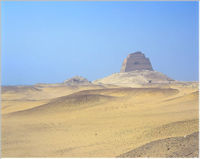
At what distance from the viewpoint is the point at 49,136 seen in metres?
13.1

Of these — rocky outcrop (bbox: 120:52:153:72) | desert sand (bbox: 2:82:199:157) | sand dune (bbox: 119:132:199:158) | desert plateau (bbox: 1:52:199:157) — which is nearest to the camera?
sand dune (bbox: 119:132:199:158)

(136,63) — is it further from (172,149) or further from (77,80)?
(172,149)

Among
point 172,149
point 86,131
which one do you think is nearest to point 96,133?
point 86,131

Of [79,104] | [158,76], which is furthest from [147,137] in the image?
[158,76]

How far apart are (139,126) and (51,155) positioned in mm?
4746

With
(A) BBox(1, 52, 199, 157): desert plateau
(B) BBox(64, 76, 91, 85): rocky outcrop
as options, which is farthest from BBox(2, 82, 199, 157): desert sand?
(B) BBox(64, 76, 91, 85): rocky outcrop

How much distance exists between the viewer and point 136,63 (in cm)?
11112

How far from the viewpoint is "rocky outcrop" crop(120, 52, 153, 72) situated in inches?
4318

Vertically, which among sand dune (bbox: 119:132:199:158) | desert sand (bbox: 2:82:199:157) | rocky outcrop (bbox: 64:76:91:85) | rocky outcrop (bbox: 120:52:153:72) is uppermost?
rocky outcrop (bbox: 120:52:153:72)

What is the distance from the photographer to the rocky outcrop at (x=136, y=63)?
360ft

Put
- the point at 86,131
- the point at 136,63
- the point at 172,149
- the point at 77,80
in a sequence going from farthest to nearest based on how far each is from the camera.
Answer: the point at 136,63, the point at 77,80, the point at 86,131, the point at 172,149

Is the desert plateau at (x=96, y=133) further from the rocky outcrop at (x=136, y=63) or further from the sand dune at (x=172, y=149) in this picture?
the rocky outcrop at (x=136, y=63)

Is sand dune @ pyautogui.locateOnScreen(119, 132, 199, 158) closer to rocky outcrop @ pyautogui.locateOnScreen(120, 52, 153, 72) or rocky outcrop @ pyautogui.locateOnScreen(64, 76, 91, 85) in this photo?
rocky outcrop @ pyautogui.locateOnScreen(64, 76, 91, 85)

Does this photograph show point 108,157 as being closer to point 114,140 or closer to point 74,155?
point 74,155
